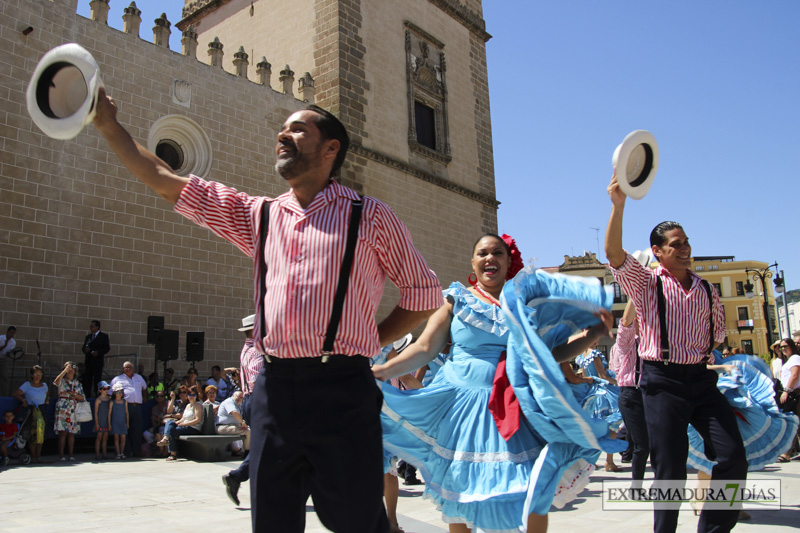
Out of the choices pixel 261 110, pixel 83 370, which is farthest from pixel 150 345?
pixel 261 110

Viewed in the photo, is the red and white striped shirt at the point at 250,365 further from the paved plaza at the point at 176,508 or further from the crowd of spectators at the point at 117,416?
the crowd of spectators at the point at 117,416

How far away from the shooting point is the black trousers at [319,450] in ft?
6.81

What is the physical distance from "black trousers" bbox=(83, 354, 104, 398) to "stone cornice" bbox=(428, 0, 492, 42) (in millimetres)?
17681

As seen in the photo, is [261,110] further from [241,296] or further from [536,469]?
[536,469]

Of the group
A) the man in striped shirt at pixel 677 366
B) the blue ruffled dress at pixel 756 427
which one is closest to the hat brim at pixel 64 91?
the man in striped shirt at pixel 677 366

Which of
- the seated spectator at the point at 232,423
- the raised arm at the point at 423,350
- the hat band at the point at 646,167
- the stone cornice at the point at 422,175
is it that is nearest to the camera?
the raised arm at the point at 423,350

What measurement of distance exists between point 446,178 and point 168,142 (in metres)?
10.2

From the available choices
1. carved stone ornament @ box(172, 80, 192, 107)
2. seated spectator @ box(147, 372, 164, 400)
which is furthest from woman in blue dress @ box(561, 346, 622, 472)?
carved stone ornament @ box(172, 80, 192, 107)

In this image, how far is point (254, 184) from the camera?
16922 millimetres

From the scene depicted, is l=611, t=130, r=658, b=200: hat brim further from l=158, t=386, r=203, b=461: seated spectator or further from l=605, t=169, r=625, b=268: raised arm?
l=158, t=386, r=203, b=461: seated spectator

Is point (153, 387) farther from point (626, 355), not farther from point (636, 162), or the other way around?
point (636, 162)

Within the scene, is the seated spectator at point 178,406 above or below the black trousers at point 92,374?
below

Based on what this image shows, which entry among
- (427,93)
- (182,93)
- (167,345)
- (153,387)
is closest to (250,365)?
(153,387)

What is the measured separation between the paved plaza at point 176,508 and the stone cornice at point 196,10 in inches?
750
